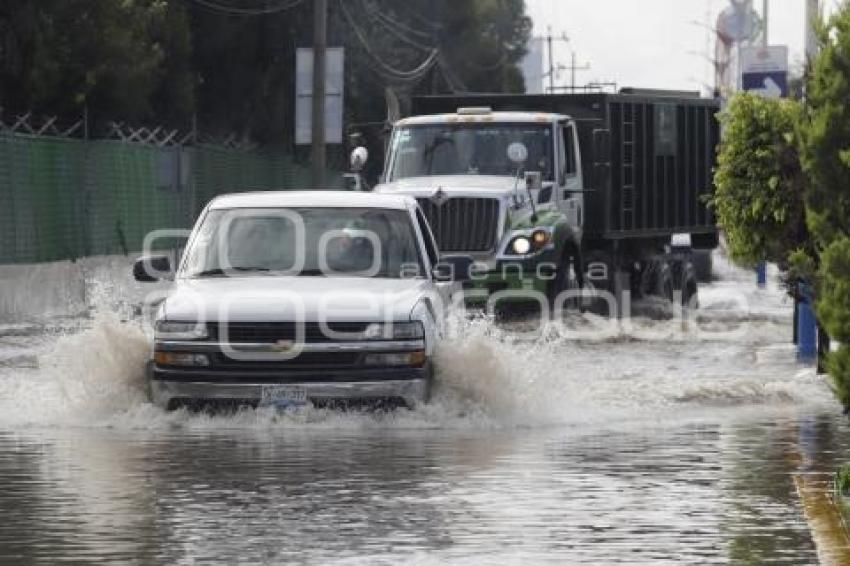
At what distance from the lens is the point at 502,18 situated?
106 metres

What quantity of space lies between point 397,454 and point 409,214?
13.5 ft

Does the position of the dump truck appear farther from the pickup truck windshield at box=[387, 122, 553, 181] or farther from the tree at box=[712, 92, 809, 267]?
the tree at box=[712, 92, 809, 267]

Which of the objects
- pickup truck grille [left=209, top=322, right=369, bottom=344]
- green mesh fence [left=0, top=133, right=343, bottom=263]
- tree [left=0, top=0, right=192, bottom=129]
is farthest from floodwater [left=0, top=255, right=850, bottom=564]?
tree [left=0, top=0, right=192, bottom=129]

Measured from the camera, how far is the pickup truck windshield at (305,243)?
773 inches

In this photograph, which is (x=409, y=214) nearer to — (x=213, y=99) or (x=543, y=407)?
(x=543, y=407)

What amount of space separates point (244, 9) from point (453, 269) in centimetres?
4129

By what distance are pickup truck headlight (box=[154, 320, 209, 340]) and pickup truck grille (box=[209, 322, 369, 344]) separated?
7 cm

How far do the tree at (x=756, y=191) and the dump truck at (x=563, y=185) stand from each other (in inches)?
247

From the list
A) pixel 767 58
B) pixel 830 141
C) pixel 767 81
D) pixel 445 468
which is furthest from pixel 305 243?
pixel 767 58

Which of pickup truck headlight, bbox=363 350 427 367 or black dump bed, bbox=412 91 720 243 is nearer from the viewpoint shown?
pickup truck headlight, bbox=363 350 427 367

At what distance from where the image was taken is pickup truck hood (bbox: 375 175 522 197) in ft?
101

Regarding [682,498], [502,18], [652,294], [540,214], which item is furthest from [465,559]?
[502,18]

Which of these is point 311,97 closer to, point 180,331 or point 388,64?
point 388,64

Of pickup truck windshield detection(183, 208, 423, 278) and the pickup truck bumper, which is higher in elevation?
pickup truck windshield detection(183, 208, 423, 278)
